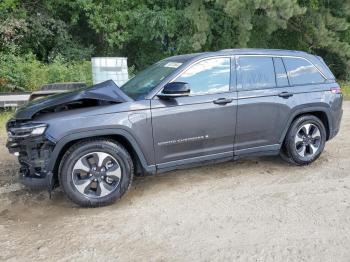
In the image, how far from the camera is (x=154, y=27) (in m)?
16.8

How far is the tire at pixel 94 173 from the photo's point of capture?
4633mm

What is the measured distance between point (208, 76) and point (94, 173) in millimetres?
1818

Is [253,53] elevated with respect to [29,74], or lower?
elevated

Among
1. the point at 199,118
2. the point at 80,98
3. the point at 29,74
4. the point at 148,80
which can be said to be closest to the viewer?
the point at 80,98

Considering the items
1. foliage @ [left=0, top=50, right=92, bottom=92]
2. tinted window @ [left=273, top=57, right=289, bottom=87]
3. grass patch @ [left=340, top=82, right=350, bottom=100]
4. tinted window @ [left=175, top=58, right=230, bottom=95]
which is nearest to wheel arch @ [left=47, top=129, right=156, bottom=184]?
tinted window @ [left=175, top=58, right=230, bottom=95]

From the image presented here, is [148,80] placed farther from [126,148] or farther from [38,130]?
[38,130]

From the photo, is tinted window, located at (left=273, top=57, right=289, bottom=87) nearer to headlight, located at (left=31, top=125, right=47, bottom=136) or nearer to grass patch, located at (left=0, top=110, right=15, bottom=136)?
headlight, located at (left=31, top=125, right=47, bottom=136)

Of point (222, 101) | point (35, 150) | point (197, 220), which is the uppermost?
point (222, 101)

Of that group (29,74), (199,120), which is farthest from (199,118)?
(29,74)

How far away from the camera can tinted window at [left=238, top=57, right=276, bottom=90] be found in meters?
5.56

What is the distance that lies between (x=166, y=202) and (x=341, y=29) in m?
14.4

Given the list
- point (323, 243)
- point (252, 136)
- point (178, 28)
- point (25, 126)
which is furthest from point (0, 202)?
point (178, 28)

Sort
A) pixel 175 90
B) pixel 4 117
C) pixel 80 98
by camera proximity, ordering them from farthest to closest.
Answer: pixel 4 117, pixel 175 90, pixel 80 98

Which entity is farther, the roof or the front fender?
the roof
